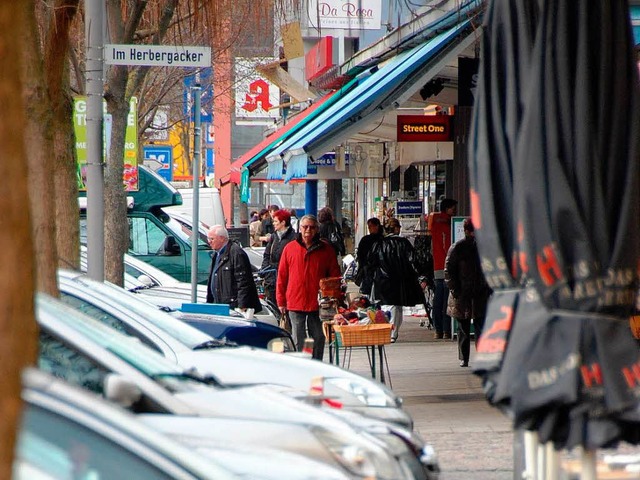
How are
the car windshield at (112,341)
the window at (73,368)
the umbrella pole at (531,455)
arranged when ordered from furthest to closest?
the car windshield at (112,341) → the window at (73,368) → the umbrella pole at (531,455)

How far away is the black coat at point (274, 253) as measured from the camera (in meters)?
16.8

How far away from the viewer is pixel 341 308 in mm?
12859

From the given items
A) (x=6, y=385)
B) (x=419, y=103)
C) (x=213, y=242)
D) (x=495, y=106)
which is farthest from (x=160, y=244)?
(x=6, y=385)

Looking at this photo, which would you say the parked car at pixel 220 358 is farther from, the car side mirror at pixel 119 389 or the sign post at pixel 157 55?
the car side mirror at pixel 119 389

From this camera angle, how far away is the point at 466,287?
14.0 m

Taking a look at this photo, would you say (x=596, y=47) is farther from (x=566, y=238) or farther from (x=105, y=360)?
(x=105, y=360)

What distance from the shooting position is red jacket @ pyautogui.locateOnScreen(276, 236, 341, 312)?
13.1 metres

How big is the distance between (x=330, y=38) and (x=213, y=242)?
15.4m

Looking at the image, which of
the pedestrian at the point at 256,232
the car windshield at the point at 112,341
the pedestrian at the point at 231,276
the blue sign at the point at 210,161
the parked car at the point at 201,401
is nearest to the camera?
the parked car at the point at 201,401

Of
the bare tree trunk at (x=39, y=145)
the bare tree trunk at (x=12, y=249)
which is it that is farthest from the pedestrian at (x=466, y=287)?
the bare tree trunk at (x=12, y=249)

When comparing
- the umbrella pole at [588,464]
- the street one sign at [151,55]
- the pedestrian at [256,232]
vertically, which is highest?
the street one sign at [151,55]

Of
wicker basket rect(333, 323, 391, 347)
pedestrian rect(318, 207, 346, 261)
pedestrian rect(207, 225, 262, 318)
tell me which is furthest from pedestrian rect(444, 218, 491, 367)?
pedestrian rect(318, 207, 346, 261)

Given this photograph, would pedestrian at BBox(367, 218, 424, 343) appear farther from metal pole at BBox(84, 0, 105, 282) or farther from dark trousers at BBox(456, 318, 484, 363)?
metal pole at BBox(84, 0, 105, 282)

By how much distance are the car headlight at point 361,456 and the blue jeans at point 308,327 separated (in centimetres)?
736
